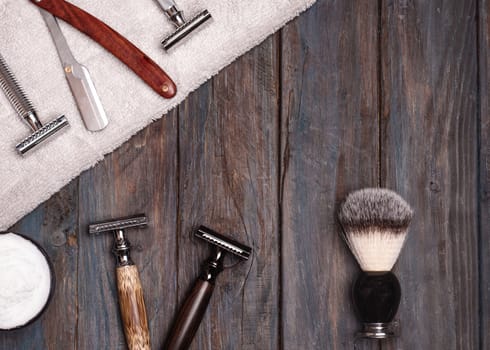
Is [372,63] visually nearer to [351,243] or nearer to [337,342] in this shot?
[351,243]

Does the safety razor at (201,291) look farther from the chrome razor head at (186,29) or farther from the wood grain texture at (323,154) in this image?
the chrome razor head at (186,29)

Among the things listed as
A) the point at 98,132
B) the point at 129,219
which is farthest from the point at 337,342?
the point at 98,132

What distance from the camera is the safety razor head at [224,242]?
89 cm

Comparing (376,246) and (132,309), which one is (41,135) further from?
(376,246)

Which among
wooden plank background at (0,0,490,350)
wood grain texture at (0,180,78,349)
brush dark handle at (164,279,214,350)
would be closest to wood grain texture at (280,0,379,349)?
A: wooden plank background at (0,0,490,350)

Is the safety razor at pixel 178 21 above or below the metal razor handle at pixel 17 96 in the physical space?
above

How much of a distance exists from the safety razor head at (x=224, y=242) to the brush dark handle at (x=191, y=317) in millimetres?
54

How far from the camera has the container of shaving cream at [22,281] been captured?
845 millimetres

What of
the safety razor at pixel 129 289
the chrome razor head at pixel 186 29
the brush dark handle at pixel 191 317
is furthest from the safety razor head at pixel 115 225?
the chrome razor head at pixel 186 29

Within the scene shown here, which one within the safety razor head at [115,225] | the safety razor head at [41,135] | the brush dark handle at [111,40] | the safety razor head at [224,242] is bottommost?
the safety razor head at [224,242]

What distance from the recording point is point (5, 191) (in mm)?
916

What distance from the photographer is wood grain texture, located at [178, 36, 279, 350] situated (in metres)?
0.93

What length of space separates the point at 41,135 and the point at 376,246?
0.46 meters

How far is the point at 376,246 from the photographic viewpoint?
864 mm
